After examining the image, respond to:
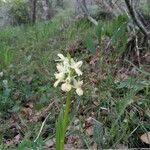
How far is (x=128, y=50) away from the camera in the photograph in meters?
3.99

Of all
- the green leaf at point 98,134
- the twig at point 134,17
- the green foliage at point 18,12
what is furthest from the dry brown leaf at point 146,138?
the green foliage at point 18,12

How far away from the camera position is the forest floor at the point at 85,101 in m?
2.62

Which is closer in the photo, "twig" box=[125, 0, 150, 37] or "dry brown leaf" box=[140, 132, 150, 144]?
"dry brown leaf" box=[140, 132, 150, 144]

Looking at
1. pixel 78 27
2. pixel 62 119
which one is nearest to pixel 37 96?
pixel 62 119

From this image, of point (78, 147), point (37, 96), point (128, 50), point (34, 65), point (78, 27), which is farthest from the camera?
point (78, 27)

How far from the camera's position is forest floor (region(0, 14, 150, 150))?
2.62 metres

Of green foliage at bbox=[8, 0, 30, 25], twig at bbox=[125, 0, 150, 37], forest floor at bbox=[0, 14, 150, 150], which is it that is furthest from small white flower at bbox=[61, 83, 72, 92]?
green foliage at bbox=[8, 0, 30, 25]

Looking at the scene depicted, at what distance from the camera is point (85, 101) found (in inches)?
128

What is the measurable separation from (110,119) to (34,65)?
1819 millimetres

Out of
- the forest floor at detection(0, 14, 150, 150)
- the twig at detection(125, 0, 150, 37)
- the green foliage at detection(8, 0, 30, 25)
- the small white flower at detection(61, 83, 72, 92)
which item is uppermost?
the small white flower at detection(61, 83, 72, 92)

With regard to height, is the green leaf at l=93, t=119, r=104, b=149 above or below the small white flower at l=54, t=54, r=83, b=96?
below

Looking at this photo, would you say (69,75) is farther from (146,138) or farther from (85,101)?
(85,101)

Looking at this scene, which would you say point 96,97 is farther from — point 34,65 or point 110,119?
point 34,65

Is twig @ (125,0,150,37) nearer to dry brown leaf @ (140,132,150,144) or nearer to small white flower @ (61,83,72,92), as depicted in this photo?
dry brown leaf @ (140,132,150,144)
